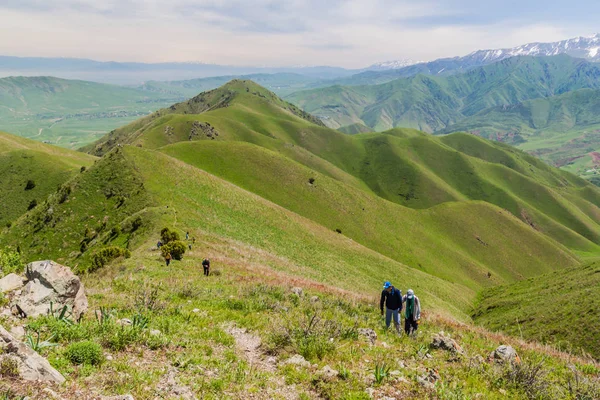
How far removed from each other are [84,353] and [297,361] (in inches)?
253

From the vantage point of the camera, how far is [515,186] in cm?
19700

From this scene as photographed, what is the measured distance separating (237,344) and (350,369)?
14.3 feet

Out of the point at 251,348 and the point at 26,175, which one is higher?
the point at 251,348

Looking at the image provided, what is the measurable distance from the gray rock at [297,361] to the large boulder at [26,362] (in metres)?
6.39

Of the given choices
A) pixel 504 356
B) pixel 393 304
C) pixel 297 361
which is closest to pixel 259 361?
pixel 297 361

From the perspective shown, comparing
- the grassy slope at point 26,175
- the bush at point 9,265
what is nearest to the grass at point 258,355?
the bush at point 9,265

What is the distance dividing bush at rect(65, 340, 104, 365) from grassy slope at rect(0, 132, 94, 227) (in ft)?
257

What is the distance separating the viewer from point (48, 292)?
38.7ft

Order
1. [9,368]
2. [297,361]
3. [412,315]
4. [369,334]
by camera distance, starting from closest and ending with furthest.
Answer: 1. [9,368]
2. [297,361]
3. [369,334]
4. [412,315]

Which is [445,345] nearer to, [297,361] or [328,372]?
[328,372]

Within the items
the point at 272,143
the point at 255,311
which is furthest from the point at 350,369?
the point at 272,143

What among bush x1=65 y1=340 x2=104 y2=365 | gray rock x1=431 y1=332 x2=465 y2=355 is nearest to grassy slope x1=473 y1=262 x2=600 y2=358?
gray rock x1=431 y1=332 x2=465 y2=355

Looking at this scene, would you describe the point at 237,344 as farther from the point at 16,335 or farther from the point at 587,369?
the point at 587,369

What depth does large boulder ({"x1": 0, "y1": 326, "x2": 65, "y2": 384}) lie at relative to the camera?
7176 mm
